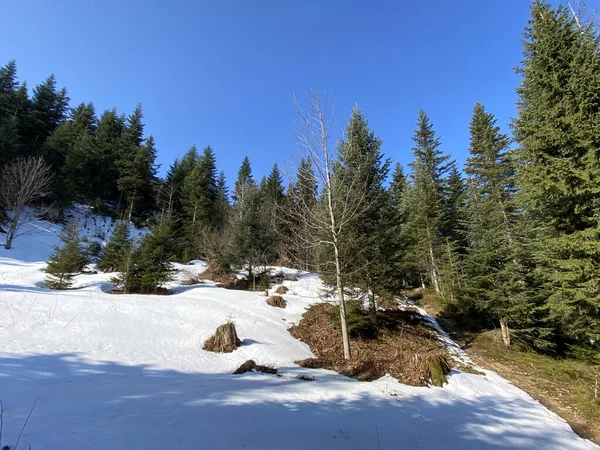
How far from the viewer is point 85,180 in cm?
3331

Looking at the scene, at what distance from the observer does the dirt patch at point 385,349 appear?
8.07 meters

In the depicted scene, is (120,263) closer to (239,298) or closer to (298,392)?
(239,298)

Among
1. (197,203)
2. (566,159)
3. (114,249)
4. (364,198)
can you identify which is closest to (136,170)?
(197,203)

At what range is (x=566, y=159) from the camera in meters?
8.78

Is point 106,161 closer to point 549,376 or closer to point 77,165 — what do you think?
point 77,165

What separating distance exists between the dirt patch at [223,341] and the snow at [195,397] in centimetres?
39

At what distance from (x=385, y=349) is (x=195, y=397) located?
27.9ft

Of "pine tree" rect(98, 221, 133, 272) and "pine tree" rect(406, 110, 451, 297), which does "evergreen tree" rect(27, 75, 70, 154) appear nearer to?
"pine tree" rect(98, 221, 133, 272)

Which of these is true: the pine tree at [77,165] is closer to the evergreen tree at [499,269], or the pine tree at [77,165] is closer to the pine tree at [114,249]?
the pine tree at [114,249]

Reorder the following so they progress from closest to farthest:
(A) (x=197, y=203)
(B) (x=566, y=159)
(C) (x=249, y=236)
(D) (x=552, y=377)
Result: (B) (x=566, y=159)
(D) (x=552, y=377)
(C) (x=249, y=236)
(A) (x=197, y=203)

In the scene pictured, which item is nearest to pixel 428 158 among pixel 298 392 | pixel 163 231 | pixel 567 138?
pixel 567 138

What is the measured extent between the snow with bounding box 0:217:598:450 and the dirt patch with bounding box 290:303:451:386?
52 cm

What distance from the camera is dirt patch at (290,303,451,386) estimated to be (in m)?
8.07

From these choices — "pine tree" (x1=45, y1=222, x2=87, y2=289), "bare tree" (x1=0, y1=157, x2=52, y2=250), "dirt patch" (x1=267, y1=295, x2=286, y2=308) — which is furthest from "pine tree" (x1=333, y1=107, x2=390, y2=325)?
"bare tree" (x1=0, y1=157, x2=52, y2=250)
